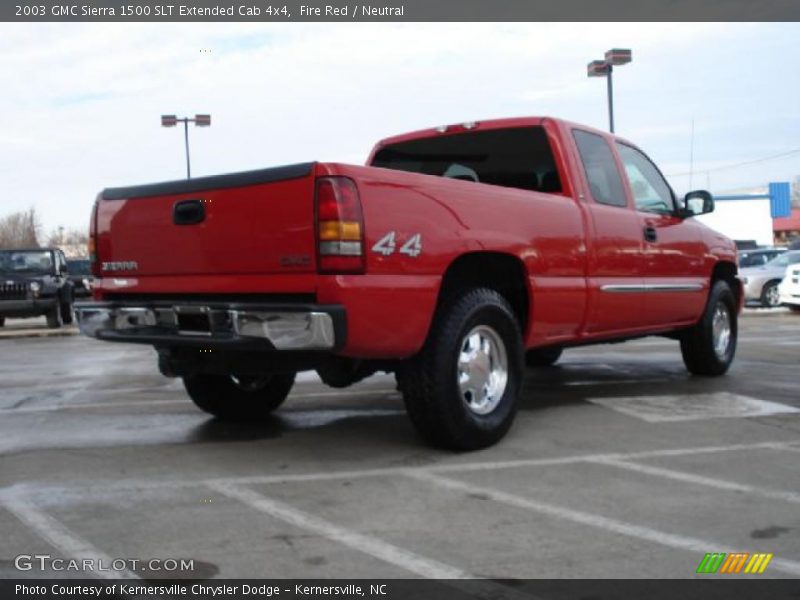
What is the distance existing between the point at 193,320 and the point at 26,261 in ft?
45.2

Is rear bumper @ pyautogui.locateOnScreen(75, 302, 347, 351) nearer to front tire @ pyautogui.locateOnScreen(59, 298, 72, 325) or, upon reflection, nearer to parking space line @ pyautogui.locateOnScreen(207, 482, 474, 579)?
parking space line @ pyautogui.locateOnScreen(207, 482, 474, 579)

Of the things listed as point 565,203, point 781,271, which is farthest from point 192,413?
point 781,271

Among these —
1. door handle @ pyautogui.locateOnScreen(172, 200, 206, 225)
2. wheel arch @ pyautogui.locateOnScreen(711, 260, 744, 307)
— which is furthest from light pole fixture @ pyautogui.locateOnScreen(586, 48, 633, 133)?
door handle @ pyautogui.locateOnScreen(172, 200, 206, 225)

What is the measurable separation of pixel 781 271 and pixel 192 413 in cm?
1654

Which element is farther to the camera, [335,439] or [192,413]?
[192,413]

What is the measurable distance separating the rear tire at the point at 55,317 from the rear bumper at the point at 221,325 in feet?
39.5

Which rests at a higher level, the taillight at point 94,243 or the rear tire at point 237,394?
the taillight at point 94,243

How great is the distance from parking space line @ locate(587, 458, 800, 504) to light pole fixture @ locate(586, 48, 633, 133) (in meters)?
14.9

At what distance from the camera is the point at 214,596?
9.61ft

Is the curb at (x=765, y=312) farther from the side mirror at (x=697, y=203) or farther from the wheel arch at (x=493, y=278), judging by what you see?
the wheel arch at (x=493, y=278)

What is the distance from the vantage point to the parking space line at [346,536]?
3.15 m

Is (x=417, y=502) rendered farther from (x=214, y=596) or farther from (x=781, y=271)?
(x=781, y=271)

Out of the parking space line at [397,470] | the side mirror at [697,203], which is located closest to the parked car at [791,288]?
the side mirror at [697,203]

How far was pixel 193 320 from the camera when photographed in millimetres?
4523
